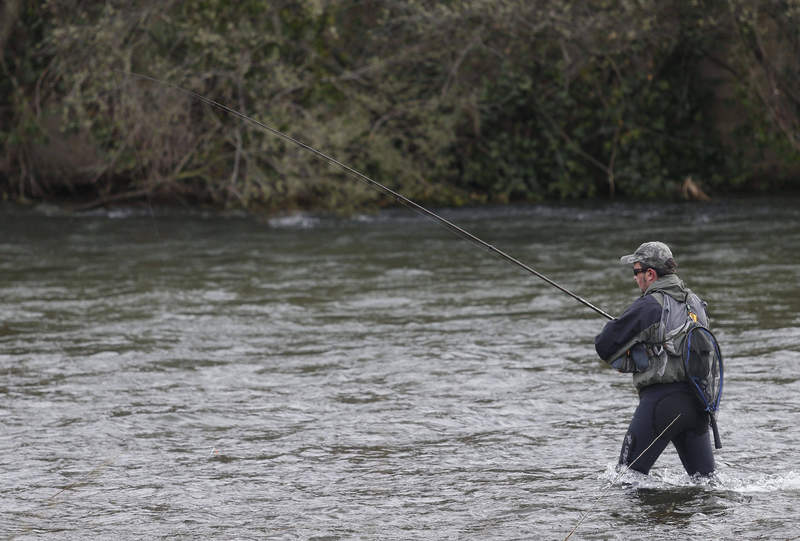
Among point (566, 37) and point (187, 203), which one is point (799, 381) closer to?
point (566, 37)

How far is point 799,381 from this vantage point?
30.2 feet

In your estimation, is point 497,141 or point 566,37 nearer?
point 566,37

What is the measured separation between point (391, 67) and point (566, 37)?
3259mm

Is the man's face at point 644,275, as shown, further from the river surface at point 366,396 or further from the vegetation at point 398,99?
the vegetation at point 398,99

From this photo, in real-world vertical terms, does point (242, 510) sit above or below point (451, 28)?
below

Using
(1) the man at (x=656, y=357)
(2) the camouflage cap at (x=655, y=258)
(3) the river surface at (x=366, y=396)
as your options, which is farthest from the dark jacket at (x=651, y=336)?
(3) the river surface at (x=366, y=396)

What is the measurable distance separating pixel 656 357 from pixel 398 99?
16507 mm

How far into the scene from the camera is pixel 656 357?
251 inches

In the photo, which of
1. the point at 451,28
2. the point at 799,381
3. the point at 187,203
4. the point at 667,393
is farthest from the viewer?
the point at 187,203

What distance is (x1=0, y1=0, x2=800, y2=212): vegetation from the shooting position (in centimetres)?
2130

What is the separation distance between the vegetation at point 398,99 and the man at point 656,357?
14718 millimetres

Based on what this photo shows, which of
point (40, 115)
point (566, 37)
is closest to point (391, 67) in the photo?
point (566, 37)

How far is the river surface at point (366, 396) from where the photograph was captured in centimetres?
643

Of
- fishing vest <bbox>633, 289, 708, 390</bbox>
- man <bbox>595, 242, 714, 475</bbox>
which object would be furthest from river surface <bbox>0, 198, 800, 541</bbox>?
fishing vest <bbox>633, 289, 708, 390</bbox>
